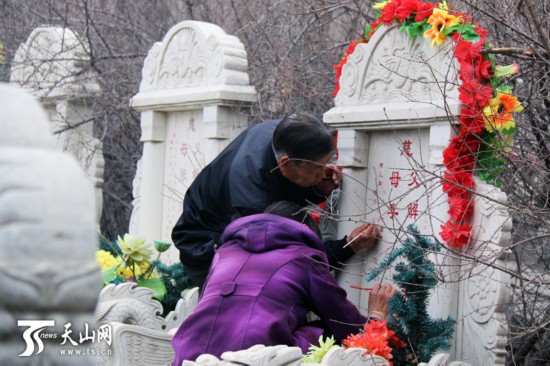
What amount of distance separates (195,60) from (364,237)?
2200 mm

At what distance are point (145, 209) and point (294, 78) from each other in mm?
1411

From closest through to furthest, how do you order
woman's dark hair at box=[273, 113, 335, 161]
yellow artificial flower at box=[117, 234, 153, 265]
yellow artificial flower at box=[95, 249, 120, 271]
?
woman's dark hair at box=[273, 113, 335, 161], yellow artificial flower at box=[117, 234, 153, 265], yellow artificial flower at box=[95, 249, 120, 271]

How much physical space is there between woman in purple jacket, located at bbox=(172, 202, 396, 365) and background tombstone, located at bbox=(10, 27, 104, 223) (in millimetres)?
4233

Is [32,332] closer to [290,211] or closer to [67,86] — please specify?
[290,211]

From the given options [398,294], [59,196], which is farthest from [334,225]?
[59,196]

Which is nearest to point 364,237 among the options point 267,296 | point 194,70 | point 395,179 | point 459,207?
point 395,179

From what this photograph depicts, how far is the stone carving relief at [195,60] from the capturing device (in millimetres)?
6785

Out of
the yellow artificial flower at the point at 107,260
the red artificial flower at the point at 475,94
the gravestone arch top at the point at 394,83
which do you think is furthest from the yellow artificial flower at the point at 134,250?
the red artificial flower at the point at 475,94

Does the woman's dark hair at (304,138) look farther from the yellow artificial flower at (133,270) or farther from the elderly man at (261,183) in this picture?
the yellow artificial flower at (133,270)

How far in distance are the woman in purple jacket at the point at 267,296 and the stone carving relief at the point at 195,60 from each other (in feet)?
7.50

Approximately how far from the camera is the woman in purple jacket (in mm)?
4426

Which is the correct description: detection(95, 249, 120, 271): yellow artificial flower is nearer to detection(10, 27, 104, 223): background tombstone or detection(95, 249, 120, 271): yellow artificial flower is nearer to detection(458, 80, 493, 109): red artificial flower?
detection(10, 27, 104, 223): background tombstone

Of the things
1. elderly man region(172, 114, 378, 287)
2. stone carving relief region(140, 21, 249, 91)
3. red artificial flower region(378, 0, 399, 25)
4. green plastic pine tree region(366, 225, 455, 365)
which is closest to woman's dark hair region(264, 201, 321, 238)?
elderly man region(172, 114, 378, 287)

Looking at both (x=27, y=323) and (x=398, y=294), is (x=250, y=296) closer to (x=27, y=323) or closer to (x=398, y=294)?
(x=398, y=294)
